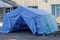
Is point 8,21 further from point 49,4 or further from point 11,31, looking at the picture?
point 49,4

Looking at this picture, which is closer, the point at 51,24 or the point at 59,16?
the point at 51,24

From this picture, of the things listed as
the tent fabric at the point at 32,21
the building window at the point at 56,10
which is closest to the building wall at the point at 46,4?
the building window at the point at 56,10

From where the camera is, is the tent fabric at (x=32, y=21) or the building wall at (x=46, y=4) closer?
the tent fabric at (x=32, y=21)

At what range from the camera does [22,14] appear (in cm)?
1895

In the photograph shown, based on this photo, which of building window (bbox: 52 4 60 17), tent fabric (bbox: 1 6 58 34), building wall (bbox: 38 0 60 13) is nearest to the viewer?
tent fabric (bbox: 1 6 58 34)

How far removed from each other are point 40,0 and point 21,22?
11694 mm

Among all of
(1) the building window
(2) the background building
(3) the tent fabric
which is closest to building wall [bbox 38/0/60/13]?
(2) the background building

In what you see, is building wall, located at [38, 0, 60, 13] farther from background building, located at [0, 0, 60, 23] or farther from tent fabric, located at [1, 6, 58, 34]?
tent fabric, located at [1, 6, 58, 34]

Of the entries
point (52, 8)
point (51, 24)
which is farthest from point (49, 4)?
point (51, 24)

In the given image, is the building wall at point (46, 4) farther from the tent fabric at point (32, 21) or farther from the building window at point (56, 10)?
the tent fabric at point (32, 21)

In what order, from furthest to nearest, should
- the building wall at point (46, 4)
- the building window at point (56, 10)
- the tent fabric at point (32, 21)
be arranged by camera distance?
the building wall at point (46, 4), the building window at point (56, 10), the tent fabric at point (32, 21)

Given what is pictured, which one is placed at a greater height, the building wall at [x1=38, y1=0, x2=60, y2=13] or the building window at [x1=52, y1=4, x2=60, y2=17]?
the building wall at [x1=38, y1=0, x2=60, y2=13]

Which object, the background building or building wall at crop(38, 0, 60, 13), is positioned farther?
building wall at crop(38, 0, 60, 13)

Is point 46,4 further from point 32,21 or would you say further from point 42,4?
point 32,21
